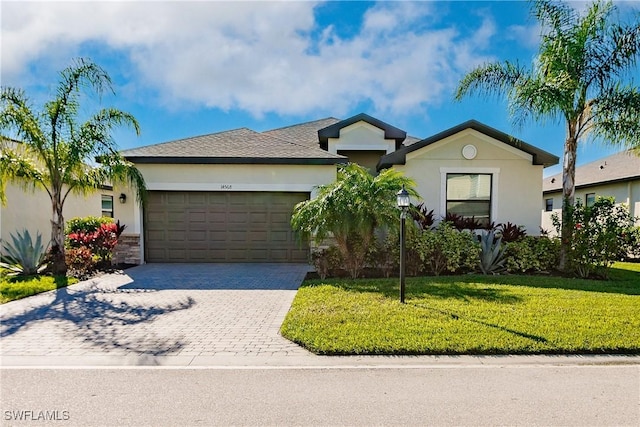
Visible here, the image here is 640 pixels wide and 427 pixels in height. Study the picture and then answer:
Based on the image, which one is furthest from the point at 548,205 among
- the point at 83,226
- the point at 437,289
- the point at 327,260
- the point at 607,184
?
the point at 83,226

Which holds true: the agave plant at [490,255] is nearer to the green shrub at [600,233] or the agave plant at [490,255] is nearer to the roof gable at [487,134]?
the green shrub at [600,233]

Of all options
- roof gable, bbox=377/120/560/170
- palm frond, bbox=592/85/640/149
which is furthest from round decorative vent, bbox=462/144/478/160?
palm frond, bbox=592/85/640/149

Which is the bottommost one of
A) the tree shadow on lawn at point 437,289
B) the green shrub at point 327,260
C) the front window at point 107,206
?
the tree shadow on lawn at point 437,289

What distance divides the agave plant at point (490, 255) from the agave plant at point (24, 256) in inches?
468

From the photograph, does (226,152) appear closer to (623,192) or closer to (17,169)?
(17,169)

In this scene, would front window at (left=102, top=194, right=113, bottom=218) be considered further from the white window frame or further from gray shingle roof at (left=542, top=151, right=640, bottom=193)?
gray shingle roof at (left=542, top=151, right=640, bottom=193)

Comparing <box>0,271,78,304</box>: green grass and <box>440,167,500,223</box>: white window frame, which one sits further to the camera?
<box>440,167,500,223</box>: white window frame

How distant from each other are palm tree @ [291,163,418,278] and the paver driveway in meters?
1.60

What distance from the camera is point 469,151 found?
10.6m

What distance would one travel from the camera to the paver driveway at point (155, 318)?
432 centimetres

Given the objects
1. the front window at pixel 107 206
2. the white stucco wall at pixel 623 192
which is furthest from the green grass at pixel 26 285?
the white stucco wall at pixel 623 192

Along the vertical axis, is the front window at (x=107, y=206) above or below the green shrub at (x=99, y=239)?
above

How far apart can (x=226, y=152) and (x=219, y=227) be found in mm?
2535

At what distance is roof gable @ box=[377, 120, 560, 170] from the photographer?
10.3 metres
